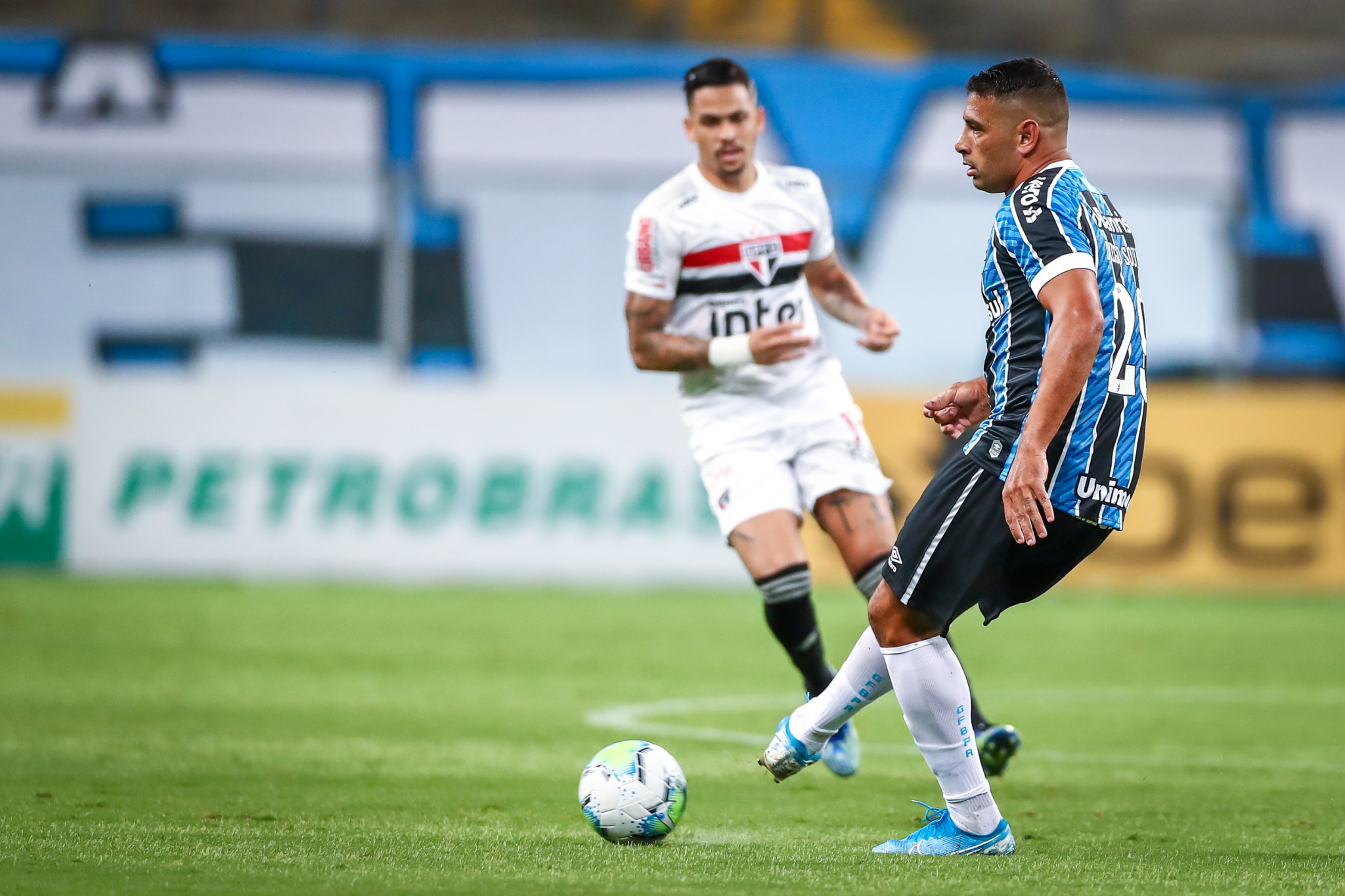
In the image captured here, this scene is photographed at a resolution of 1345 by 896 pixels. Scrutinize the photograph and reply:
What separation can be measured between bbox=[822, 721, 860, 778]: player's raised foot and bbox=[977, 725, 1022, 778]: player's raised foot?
49 centimetres

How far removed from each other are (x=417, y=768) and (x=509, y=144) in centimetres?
1394

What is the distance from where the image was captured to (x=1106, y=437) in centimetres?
480

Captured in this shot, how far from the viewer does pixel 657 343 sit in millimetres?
6742

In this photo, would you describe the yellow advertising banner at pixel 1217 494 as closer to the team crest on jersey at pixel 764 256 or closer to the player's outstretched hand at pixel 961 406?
the team crest on jersey at pixel 764 256

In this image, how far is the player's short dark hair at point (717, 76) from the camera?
22.5ft

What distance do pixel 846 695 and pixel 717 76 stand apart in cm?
271

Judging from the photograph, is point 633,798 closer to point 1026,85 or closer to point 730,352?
point 730,352

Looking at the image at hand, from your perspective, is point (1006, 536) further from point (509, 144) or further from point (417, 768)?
point (509, 144)

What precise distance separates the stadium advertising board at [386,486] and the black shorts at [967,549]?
10.2 m

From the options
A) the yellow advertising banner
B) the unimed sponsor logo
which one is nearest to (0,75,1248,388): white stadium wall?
the yellow advertising banner

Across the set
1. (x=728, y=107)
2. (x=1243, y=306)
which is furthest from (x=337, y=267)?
(x=728, y=107)

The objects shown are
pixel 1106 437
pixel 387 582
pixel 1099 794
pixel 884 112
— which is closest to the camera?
pixel 1106 437

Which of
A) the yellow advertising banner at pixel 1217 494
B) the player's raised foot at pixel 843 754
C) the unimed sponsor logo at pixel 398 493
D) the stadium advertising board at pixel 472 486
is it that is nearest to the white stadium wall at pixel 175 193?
the stadium advertising board at pixel 472 486

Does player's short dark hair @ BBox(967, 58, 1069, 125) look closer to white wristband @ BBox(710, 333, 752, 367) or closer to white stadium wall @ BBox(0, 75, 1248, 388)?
white wristband @ BBox(710, 333, 752, 367)
